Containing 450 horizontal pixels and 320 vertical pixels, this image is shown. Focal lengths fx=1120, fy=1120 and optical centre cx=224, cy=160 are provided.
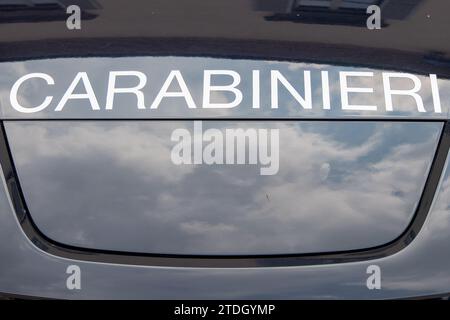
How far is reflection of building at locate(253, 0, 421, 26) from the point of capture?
9.48 feet

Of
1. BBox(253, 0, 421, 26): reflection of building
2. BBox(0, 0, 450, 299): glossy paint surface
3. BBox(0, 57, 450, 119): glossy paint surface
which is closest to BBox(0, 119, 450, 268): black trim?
BBox(0, 0, 450, 299): glossy paint surface

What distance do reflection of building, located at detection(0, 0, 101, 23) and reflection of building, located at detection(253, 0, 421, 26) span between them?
17.4 inches

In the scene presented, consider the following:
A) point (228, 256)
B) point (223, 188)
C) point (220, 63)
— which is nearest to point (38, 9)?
point (220, 63)

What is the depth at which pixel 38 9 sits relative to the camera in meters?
2.95

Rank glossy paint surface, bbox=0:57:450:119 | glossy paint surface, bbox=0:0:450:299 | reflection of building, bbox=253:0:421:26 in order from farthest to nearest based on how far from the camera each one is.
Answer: reflection of building, bbox=253:0:421:26 → glossy paint surface, bbox=0:57:450:119 → glossy paint surface, bbox=0:0:450:299

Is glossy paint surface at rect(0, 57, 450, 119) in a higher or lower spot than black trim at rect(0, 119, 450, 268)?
higher

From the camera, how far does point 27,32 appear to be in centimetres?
290

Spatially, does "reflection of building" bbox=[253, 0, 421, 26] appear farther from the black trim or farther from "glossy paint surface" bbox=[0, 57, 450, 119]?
the black trim

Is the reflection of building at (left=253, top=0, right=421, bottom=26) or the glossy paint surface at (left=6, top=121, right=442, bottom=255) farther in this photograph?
the reflection of building at (left=253, top=0, right=421, bottom=26)

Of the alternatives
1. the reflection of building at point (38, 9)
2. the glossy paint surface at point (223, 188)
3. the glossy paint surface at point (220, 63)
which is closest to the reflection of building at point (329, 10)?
the glossy paint surface at point (220, 63)

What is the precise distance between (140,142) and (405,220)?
0.66 m

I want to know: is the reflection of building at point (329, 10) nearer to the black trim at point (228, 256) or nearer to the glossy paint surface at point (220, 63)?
the glossy paint surface at point (220, 63)

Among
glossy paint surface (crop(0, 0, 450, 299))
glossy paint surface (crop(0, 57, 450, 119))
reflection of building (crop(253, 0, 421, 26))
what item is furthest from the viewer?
reflection of building (crop(253, 0, 421, 26))

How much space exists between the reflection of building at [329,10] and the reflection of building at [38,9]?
442 millimetres
